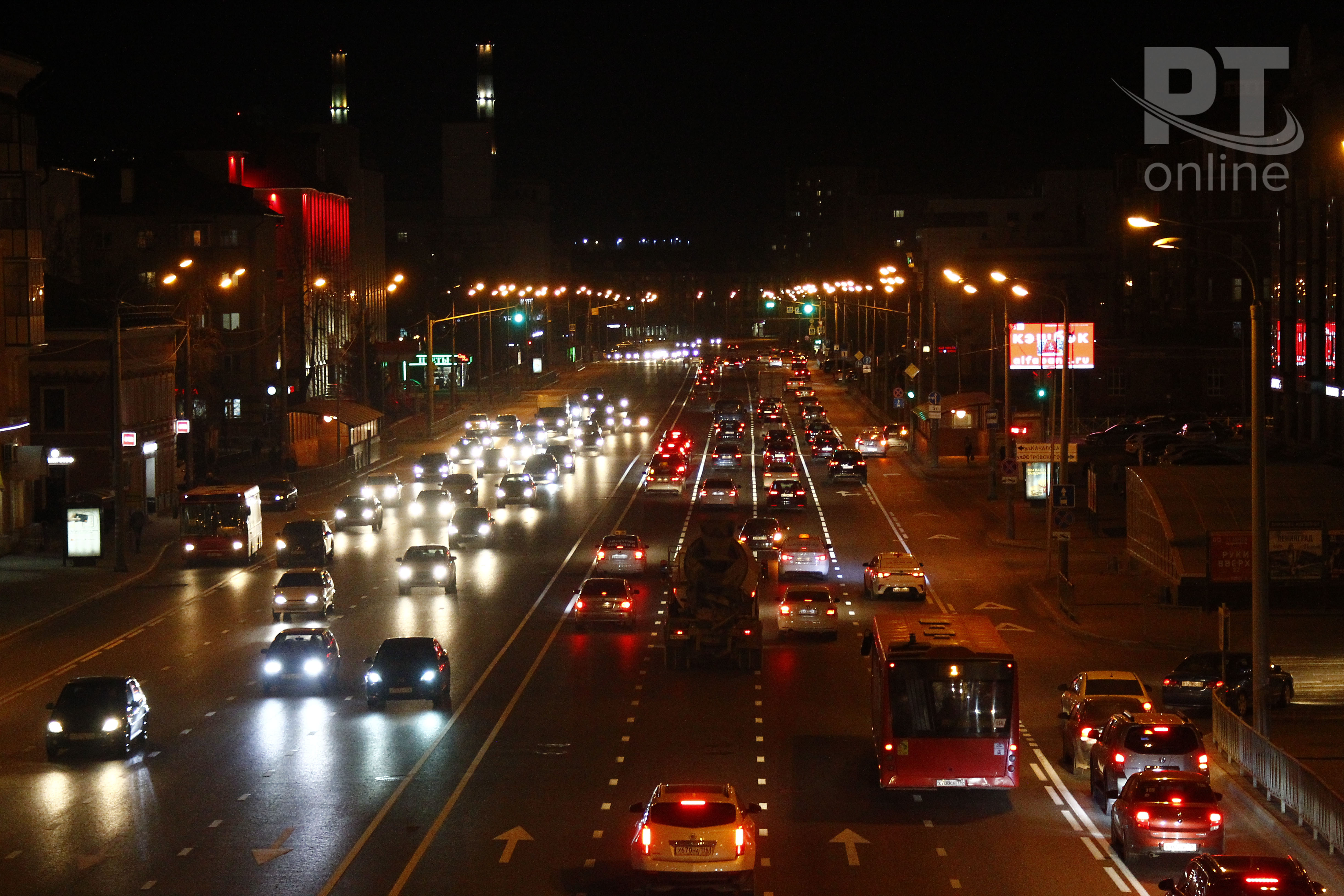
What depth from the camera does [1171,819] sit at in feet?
62.8

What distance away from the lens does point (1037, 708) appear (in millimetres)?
29578

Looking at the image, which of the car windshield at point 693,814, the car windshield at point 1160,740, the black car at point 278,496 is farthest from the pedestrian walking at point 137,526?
the car windshield at point 693,814

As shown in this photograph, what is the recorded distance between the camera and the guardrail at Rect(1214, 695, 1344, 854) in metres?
Answer: 19.1

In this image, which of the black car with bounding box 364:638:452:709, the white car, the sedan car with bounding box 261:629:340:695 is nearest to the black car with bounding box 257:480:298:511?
the white car

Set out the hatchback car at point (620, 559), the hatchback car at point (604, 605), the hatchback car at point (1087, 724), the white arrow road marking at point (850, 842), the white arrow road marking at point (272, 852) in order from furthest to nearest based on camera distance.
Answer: the hatchback car at point (620, 559), the hatchback car at point (604, 605), the hatchback car at point (1087, 724), the white arrow road marking at point (850, 842), the white arrow road marking at point (272, 852)

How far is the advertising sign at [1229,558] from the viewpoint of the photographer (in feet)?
135

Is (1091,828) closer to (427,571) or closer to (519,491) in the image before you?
(427,571)

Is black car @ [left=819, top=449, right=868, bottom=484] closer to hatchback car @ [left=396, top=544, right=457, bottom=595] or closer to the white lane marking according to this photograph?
hatchback car @ [left=396, top=544, right=457, bottom=595]

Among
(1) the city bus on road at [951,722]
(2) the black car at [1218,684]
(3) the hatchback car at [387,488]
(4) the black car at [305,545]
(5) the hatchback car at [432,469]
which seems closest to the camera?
(1) the city bus on road at [951,722]

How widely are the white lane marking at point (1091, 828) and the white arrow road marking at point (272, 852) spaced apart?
9.54m

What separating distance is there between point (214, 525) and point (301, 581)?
38.6ft

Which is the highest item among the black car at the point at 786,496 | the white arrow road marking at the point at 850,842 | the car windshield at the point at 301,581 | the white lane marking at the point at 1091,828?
the black car at the point at 786,496

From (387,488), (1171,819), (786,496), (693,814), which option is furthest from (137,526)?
(1171,819)

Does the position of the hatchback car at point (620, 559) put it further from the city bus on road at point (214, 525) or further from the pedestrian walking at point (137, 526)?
the pedestrian walking at point (137, 526)
